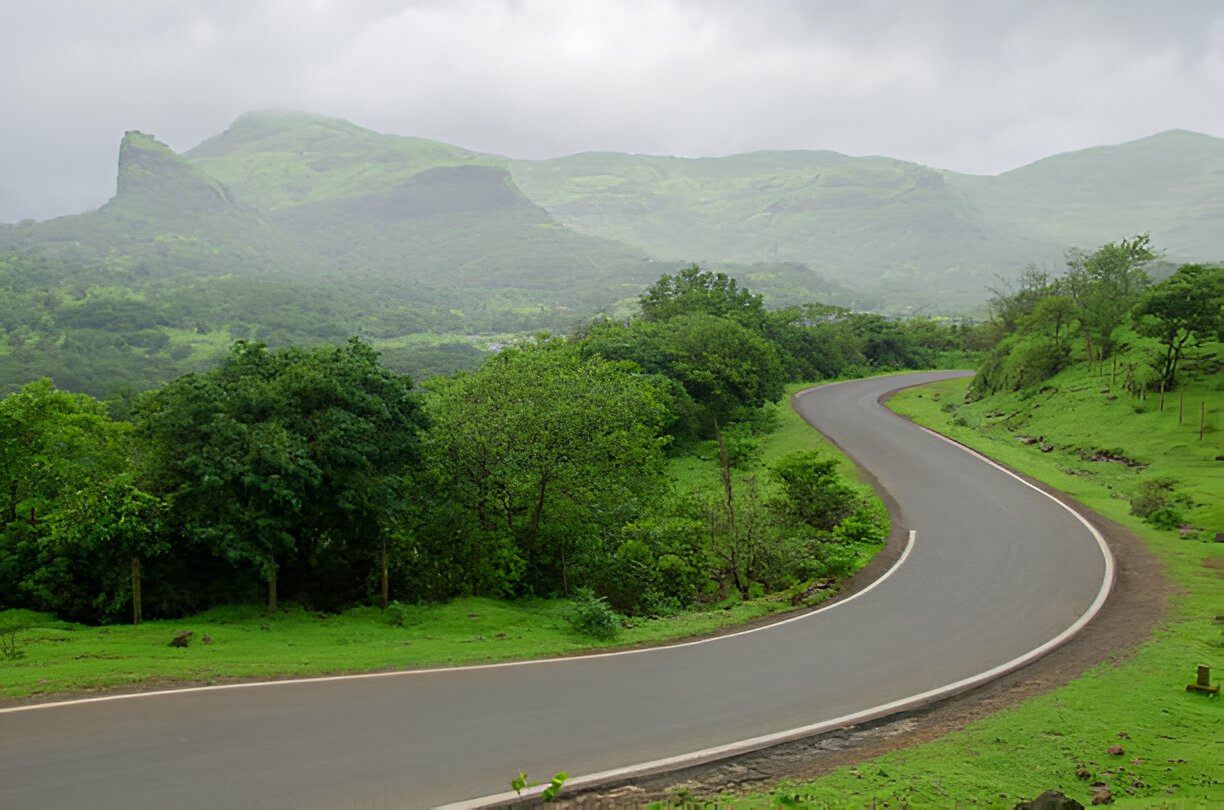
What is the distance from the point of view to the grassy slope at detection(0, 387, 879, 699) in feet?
32.6

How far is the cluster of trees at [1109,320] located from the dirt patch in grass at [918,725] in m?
17.5

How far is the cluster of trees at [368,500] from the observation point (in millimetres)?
12773

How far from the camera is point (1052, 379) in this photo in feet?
121

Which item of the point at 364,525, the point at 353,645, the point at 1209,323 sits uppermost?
the point at 1209,323

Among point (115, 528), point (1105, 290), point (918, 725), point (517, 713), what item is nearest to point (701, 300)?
point (1105, 290)

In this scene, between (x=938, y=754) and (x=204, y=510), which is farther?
(x=204, y=510)

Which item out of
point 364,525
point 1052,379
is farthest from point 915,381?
point 364,525

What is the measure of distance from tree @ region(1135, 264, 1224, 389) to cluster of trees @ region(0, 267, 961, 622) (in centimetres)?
1513

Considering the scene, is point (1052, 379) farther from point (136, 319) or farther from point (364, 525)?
point (136, 319)

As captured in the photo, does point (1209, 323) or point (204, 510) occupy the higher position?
point (1209, 323)

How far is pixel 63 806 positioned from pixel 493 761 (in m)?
3.93

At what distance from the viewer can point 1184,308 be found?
27.6 metres

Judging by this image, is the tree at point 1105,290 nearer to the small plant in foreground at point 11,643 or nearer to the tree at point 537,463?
the tree at point 537,463

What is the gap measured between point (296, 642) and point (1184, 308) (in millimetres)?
30575
